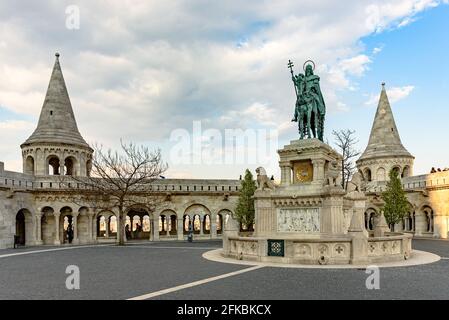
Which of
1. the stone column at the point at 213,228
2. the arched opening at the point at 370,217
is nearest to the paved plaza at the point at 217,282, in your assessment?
the stone column at the point at 213,228

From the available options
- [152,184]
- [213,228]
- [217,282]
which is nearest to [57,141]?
[152,184]

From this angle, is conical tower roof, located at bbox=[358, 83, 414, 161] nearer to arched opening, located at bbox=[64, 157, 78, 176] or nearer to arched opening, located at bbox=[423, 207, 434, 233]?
arched opening, located at bbox=[423, 207, 434, 233]

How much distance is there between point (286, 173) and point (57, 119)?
80.5 ft

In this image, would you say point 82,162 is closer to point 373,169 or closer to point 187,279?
point 187,279

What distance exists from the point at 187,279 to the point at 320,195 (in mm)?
7257

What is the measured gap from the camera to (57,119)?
34062 millimetres

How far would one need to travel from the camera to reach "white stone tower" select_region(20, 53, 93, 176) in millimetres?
32562

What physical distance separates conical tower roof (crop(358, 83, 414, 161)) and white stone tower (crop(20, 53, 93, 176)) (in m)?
30.3

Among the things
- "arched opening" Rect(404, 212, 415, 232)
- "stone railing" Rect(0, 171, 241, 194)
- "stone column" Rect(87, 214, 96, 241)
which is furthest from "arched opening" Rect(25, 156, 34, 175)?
"arched opening" Rect(404, 212, 415, 232)

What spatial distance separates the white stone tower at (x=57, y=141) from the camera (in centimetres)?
3256

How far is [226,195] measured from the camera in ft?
119

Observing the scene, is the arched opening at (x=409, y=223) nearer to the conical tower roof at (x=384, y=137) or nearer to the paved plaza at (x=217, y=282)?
the conical tower roof at (x=384, y=137)

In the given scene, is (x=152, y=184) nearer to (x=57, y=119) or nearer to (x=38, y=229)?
(x=38, y=229)
